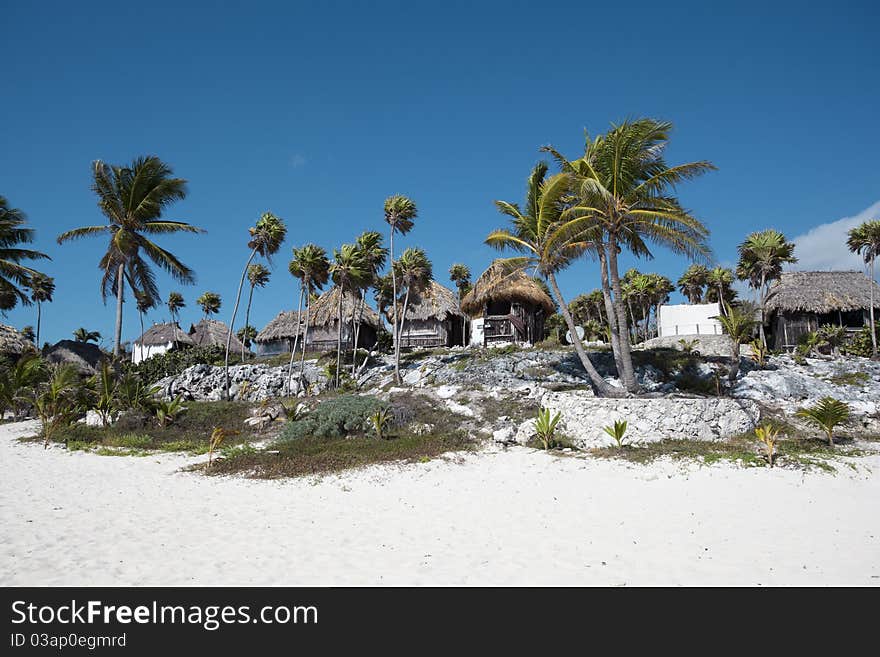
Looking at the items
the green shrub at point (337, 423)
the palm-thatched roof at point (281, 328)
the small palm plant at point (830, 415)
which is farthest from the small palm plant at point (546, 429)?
the palm-thatched roof at point (281, 328)

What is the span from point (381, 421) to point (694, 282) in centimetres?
3533

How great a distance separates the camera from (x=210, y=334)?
149 feet

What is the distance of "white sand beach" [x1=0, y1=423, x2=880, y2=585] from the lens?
4992 millimetres

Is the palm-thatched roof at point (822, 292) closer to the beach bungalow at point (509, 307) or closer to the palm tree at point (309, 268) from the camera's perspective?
the beach bungalow at point (509, 307)

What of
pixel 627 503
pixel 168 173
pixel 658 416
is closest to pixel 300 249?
pixel 168 173

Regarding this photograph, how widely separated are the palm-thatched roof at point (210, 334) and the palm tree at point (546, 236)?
34.6 meters

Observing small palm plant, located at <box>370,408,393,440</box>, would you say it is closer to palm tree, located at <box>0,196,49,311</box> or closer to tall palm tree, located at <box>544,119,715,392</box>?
tall palm tree, located at <box>544,119,715,392</box>

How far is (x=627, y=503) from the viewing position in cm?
774

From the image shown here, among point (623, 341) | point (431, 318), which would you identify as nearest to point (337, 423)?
point (623, 341)

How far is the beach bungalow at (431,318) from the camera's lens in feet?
116

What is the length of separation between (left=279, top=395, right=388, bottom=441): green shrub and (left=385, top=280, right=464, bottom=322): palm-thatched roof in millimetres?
20379
